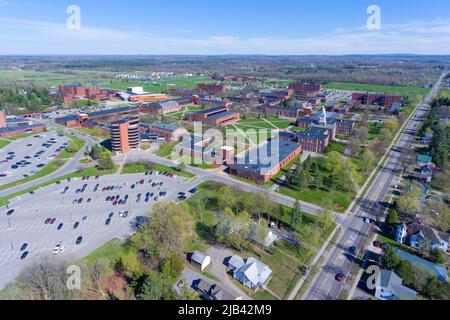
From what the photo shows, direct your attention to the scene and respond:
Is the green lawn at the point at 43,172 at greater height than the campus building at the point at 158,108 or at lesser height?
lesser

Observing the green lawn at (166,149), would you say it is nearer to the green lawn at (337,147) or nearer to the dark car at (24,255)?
the dark car at (24,255)

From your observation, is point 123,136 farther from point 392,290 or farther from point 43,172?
point 392,290

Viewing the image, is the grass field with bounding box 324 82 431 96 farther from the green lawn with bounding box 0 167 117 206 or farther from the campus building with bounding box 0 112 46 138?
the campus building with bounding box 0 112 46 138

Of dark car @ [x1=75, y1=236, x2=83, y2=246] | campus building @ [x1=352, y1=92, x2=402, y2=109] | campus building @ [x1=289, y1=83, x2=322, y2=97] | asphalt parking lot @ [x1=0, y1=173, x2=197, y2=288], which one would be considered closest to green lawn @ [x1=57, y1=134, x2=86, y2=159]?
asphalt parking lot @ [x1=0, y1=173, x2=197, y2=288]

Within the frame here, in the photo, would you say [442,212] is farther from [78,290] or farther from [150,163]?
[150,163]

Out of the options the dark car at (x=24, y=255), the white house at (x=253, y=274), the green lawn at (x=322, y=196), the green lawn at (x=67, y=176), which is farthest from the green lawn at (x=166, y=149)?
the white house at (x=253, y=274)

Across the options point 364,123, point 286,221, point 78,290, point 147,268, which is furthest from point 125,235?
point 364,123

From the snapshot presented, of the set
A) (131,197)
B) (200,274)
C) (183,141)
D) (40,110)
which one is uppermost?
(40,110)
